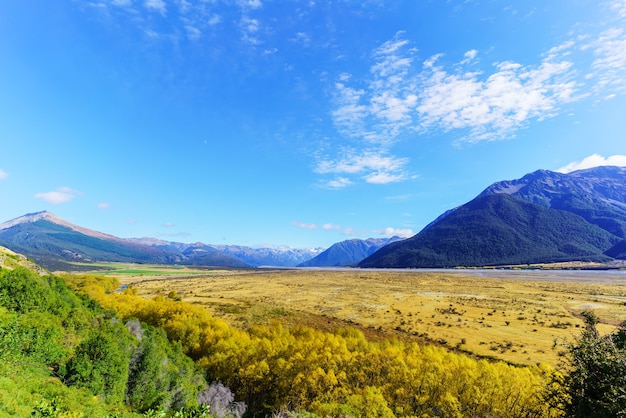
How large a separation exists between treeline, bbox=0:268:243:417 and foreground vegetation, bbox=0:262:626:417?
12 centimetres

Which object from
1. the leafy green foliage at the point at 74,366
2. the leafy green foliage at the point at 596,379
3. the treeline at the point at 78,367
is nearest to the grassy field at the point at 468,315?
the treeline at the point at 78,367

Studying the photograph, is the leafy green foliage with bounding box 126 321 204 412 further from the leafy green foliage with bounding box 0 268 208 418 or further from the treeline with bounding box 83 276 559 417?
the treeline with bounding box 83 276 559 417

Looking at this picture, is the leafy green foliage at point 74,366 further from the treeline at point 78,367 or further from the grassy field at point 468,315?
the grassy field at point 468,315

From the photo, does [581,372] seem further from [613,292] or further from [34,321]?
[613,292]

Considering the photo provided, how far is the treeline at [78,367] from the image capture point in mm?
16062

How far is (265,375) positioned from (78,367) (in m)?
19.0

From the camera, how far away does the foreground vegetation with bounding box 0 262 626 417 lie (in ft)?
55.2

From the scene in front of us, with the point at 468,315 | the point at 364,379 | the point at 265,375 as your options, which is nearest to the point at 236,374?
the point at 265,375

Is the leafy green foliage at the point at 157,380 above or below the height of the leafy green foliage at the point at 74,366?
below

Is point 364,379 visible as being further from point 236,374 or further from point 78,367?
point 78,367

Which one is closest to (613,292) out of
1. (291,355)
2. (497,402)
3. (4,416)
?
(497,402)

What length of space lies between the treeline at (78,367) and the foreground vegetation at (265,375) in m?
0.12

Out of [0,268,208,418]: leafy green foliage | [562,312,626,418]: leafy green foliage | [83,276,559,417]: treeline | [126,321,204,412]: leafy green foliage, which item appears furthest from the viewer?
[126,321,204,412]: leafy green foliage

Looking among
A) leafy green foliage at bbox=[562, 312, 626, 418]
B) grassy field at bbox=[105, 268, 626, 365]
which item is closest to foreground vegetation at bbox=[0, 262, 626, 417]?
leafy green foliage at bbox=[562, 312, 626, 418]
